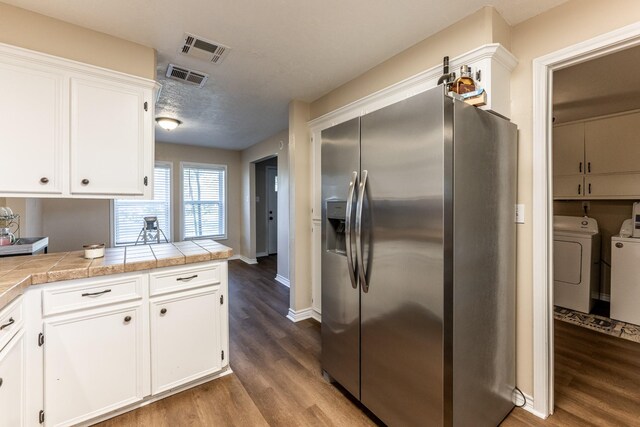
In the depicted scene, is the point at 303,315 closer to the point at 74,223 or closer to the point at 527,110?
the point at 527,110

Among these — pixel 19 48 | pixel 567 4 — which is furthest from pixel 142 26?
pixel 567 4

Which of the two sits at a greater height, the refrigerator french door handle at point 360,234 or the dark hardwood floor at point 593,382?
the refrigerator french door handle at point 360,234

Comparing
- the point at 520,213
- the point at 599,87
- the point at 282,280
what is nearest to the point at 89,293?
the point at 520,213

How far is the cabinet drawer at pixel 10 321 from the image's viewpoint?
1192mm

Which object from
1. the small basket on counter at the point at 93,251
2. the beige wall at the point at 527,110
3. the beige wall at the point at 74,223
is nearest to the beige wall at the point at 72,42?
the small basket on counter at the point at 93,251

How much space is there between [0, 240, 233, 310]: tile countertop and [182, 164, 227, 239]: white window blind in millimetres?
3822

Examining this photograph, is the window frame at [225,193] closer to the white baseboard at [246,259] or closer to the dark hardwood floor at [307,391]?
the white baseboard at [246,259]

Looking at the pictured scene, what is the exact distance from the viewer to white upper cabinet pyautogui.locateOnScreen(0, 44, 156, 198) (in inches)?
67.1

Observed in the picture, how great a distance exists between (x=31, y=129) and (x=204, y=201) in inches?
170

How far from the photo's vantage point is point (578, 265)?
330 cm

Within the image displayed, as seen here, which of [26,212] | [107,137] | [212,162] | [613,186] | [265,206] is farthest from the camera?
[265,206]

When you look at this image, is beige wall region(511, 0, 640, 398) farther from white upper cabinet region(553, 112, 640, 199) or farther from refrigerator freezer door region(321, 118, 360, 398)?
white upper cabinet region(553, 112, 640, 199)

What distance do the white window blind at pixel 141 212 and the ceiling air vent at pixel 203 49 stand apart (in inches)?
151

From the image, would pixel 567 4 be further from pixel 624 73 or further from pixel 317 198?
pixel 317 198
